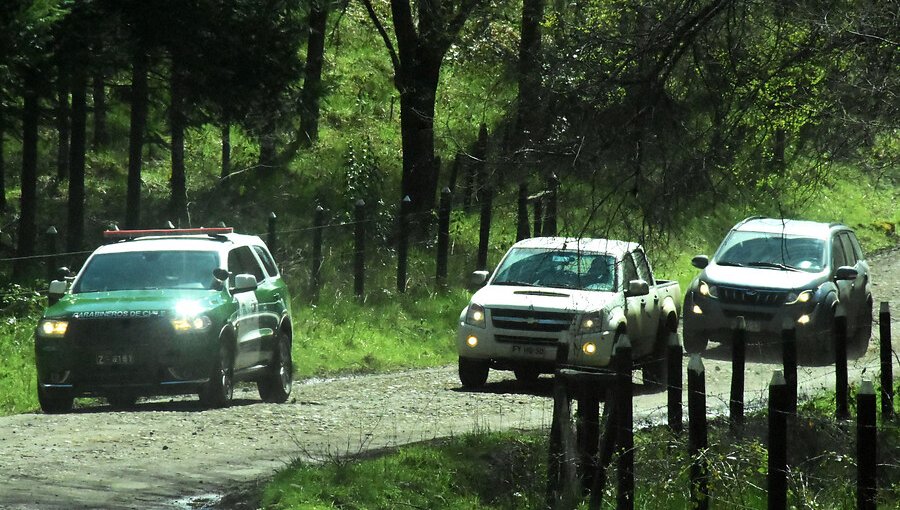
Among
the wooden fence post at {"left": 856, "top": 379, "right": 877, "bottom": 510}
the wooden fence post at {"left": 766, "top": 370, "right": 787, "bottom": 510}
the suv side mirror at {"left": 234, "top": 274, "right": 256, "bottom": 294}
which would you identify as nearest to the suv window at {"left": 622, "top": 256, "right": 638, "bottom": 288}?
the suv side mirror at {"left": 234, "top": 274, "right": 256, "bottom": 294}

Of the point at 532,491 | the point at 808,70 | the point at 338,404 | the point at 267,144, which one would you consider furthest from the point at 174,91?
the point at 532,491

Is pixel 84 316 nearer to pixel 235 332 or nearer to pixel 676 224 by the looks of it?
pixel 235 332

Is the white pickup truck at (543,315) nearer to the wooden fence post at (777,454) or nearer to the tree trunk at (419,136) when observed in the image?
the wooden fence post at (777,454)

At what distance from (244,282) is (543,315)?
11.3 ft

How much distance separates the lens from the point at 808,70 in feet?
44.3

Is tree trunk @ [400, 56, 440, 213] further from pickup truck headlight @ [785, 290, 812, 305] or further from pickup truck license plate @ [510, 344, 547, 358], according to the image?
pickup truck license plate @ [510, 344, 547, 358]

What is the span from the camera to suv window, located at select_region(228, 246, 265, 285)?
53.7ft

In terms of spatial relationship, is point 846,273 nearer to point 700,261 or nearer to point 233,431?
point 700,261

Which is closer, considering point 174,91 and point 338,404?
point 338,404

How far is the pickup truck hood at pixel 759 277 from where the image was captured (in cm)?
2081

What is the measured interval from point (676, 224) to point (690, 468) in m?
2.07

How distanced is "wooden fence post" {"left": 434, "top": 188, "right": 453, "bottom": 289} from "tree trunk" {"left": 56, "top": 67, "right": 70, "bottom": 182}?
6594mm

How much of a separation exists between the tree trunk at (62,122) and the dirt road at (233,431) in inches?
324

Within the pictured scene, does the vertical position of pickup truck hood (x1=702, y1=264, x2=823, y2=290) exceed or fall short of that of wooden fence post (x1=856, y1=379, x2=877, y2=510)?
it exceeds it
